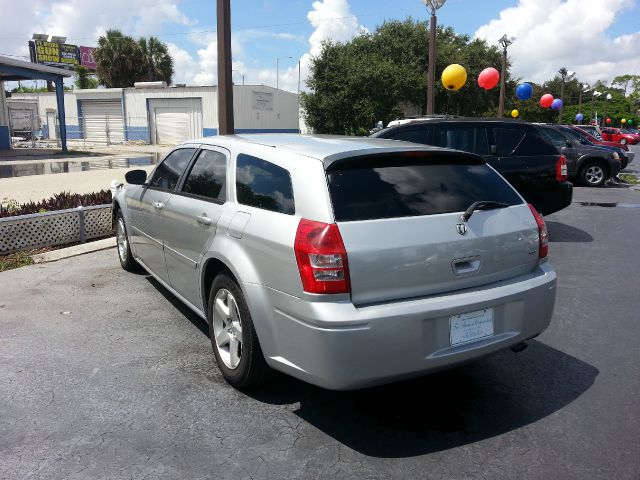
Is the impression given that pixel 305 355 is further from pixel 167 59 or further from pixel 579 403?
pixel 167 59

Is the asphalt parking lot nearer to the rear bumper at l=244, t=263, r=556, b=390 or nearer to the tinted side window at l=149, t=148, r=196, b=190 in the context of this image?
the rear bumper at l=244, t=263, r=556, b=390

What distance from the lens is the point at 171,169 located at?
15.4 feet

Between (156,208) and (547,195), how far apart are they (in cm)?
573

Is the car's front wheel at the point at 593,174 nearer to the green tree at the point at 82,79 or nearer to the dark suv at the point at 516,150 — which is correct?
the dark suv at the point at 516,150

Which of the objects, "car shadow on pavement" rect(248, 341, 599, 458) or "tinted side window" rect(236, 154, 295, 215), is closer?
"car shadow on pavement" rect(248, 341, 599, 458)

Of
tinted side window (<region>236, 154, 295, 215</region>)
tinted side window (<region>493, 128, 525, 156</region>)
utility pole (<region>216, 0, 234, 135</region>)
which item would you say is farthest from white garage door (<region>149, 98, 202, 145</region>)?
tinted side window (<region>236, 154, 295, 215</region>)

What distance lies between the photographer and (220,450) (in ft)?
9.33

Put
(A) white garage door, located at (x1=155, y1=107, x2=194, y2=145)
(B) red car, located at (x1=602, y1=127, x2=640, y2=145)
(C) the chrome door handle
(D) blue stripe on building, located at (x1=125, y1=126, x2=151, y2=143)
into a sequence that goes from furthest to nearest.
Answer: (B) red car, located at (x1=602, y1=127, x2=640, y2=145) → (D) blue stripe on building, located at (x1=125, y1=126, x2=151, y2=143) → (A) white garage door, located at (x1=155, y1=107, x2=194, y2=145) → (C) the chrome door handle

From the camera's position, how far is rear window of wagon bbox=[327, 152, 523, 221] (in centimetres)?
296

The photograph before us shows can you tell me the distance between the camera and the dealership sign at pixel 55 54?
2143 inches

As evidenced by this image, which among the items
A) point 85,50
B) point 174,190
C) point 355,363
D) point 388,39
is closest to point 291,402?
point 355,363

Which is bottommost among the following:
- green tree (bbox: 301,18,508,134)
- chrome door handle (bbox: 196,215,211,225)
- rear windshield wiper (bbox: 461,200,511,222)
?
chrome door handle (bbox: 196,215,211,225)

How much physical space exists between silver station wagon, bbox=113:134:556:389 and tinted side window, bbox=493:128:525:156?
15.0ft

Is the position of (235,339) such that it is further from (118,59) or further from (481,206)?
(118,59)
